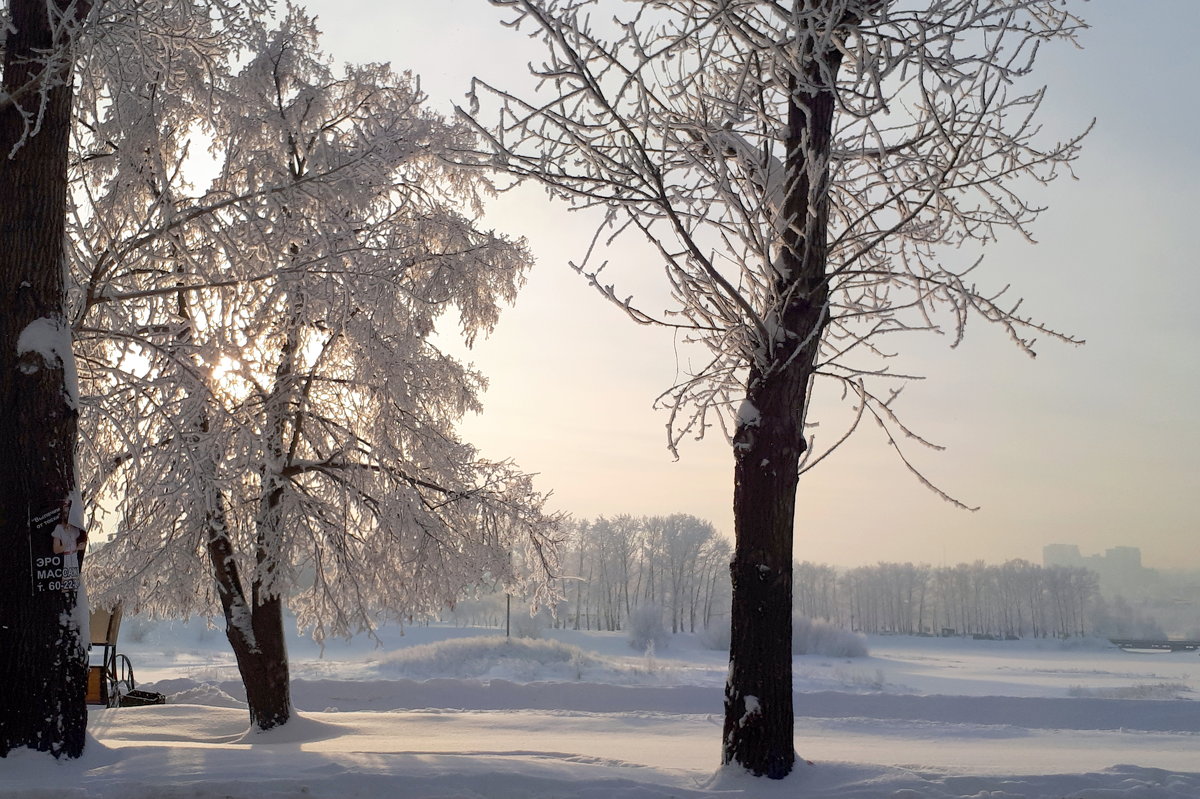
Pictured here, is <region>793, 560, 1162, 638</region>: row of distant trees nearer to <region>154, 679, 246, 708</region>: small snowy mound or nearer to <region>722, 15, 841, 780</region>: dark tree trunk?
<region>154, 679, 246, 708</region>: small snowy mound

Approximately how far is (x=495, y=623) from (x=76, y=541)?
8768cm

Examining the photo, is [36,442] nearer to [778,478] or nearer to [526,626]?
[778,478]

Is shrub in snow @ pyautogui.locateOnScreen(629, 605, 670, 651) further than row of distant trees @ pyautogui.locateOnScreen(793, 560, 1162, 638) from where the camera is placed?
No

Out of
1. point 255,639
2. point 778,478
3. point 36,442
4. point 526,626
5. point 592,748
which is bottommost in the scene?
point 526,626

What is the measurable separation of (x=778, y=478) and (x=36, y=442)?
15.9ft

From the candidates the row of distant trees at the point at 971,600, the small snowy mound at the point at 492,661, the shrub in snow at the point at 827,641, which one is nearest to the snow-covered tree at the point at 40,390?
the small snowy mound at the point at 492,661

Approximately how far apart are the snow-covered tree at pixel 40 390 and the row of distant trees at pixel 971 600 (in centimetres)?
8921

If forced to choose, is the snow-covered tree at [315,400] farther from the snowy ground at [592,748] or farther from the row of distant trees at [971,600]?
the row of distant trees at [971,600]

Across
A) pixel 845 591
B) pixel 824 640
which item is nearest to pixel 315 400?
pixel 824 640

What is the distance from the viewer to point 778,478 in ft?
19.5

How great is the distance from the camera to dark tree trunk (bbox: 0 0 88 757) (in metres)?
5.60

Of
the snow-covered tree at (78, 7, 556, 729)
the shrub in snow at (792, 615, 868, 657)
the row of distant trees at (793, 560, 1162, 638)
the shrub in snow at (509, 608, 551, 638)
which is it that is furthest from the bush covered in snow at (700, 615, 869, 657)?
the row of distant trees at (793, 560, 1162, 638)

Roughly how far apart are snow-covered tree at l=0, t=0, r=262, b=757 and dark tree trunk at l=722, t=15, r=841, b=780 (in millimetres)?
4325

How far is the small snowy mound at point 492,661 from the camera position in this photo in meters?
25.0
